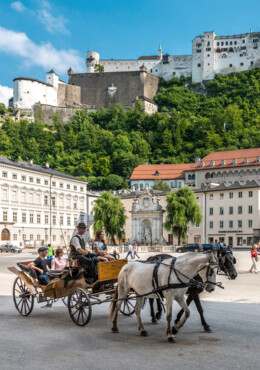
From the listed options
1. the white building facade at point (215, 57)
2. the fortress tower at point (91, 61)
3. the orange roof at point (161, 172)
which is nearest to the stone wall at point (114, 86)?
the white building facade at point (215, 57)

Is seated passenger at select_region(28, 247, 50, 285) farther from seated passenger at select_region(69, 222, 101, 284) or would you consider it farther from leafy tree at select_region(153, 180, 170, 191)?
leafy tree at select_region(153, 180, 170, 191)

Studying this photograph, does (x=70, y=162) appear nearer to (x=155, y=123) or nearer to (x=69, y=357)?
(x=155, y=123)

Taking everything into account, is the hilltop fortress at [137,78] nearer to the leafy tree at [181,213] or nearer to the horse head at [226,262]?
the leafy tree at [181,213]

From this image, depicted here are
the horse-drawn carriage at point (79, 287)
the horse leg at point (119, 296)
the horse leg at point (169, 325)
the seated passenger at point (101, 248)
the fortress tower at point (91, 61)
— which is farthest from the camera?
the fortress tower at point (91, 61)

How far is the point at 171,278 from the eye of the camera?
8.82 metres

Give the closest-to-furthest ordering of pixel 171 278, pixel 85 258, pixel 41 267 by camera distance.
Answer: pixel 171 278
pixel 85 258
pixel 41 267

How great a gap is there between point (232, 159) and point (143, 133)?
138 ft

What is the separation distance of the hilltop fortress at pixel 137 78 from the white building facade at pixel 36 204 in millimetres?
57621

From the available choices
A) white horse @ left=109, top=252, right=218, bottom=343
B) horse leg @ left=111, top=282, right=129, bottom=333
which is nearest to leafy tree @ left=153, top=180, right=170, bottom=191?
horse leg @ left=111, top=282, right=129, bottom=333

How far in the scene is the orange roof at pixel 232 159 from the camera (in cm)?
8106

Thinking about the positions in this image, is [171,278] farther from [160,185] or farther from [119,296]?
[160,185]

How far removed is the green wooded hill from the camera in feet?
355

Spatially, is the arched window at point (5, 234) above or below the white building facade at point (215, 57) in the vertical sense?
below

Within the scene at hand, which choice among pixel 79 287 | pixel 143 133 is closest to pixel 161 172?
pixel 143 133
